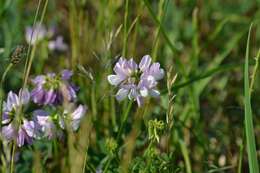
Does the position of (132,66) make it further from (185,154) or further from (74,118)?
(185,154)

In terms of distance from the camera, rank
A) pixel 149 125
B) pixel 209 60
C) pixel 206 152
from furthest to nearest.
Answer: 1. pixel 209 60
2. pixel 206 152
3. pixel 149 125

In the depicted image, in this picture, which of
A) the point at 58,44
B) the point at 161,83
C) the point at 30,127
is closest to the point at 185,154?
the point at 30,127

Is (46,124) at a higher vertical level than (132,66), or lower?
lower

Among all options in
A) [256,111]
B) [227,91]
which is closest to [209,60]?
[227,91]

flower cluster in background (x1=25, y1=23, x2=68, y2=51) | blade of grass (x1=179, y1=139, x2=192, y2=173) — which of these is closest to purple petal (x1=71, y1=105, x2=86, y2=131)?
blade of grass (x1=179, y1=139, x2=192, y2=173)

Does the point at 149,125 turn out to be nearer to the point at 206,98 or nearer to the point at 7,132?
the point at 7,132

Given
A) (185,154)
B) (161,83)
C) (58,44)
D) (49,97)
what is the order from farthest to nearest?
(58,44) → (161,83) → (185,154) → (49,97)

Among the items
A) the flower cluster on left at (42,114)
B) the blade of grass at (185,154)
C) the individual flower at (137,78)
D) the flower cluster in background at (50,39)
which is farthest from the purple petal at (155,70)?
the flower cluster in background at (50,39)
